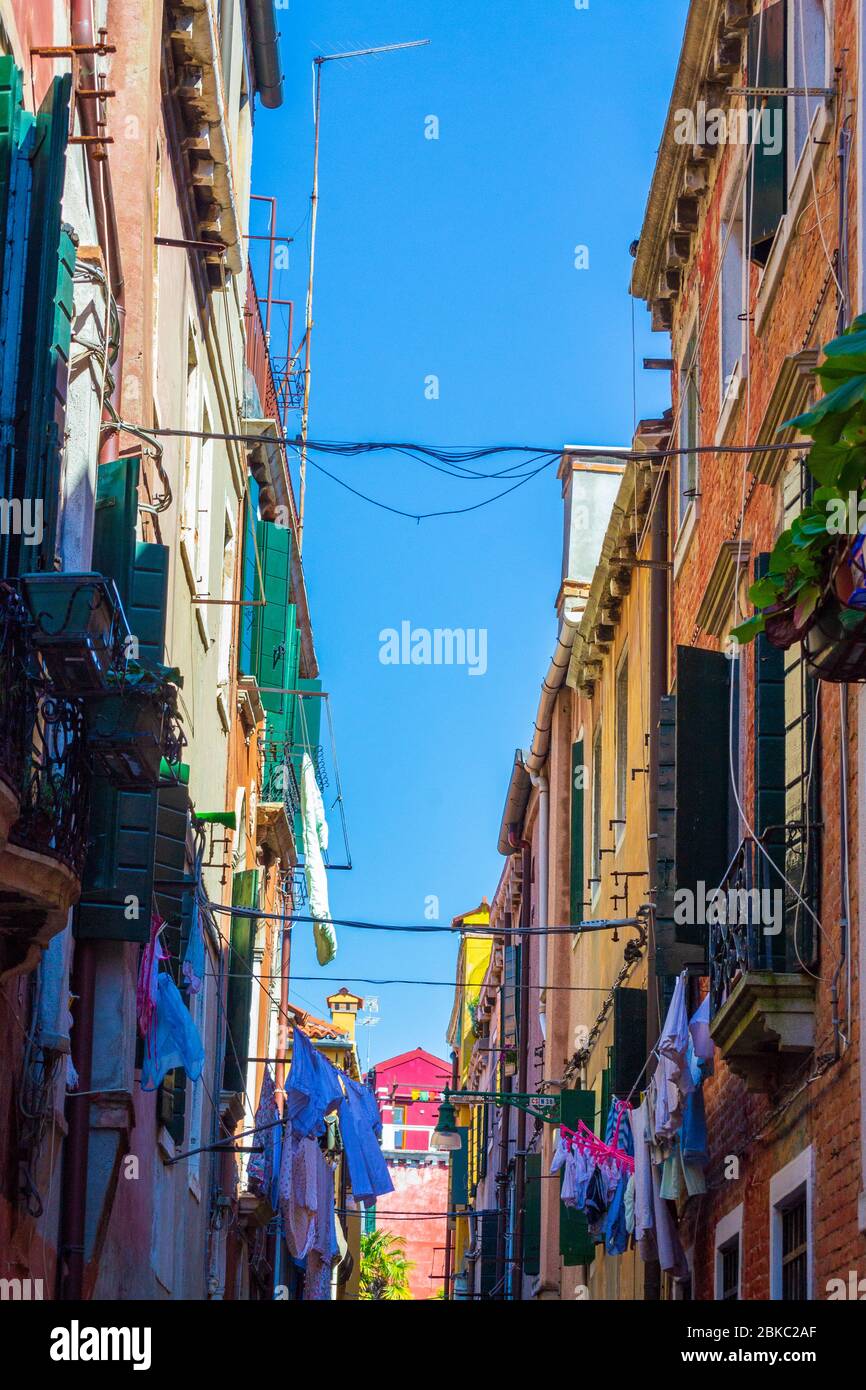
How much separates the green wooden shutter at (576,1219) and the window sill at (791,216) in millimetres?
8842

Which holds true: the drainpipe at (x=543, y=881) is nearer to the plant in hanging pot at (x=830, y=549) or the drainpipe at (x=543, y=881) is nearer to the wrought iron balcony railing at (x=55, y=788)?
the wrought iron balcony railing at (x=55, y=788)

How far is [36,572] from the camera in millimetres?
9320

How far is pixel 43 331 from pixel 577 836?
1618 centimetres

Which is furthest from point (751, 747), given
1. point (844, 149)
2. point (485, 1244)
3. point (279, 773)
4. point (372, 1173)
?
point (485, 1244)

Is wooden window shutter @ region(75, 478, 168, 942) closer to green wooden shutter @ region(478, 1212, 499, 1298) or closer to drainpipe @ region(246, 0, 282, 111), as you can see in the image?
drainpipe @ region(246, 0, 282, 111)

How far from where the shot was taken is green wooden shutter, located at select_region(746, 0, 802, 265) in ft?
44.4

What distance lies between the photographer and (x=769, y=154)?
13.6m

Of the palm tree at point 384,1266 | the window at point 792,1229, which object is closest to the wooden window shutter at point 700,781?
the window at point 792,1229

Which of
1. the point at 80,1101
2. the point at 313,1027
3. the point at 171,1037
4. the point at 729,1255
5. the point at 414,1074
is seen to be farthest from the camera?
the point at 414,1074

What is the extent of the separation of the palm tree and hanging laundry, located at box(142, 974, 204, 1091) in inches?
2294

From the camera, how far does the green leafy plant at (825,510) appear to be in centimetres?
664

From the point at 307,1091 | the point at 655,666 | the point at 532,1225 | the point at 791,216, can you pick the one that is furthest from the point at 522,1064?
the point at 791,216

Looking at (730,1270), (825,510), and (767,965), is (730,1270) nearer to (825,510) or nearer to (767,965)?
(767,965)

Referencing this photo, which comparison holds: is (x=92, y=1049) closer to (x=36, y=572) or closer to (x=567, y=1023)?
(x=36, y=572)
